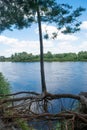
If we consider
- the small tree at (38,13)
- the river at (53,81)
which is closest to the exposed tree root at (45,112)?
the small tree at (38,13)

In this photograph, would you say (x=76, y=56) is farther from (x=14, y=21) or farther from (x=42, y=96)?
(x=42, y=96)

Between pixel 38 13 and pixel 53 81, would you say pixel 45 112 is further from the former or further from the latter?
pixel 53 81

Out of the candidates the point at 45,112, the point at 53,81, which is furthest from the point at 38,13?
the point at 53,81

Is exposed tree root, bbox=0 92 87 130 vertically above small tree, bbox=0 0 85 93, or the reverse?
small tree, bbox=0 0 85 93

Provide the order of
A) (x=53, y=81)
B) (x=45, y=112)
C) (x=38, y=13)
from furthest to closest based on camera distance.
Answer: (x=53, y=81) < (x=38, y=13) < (x=45, y=112)

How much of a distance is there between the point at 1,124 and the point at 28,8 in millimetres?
9746

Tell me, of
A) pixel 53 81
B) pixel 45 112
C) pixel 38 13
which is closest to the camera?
pixel 45 112

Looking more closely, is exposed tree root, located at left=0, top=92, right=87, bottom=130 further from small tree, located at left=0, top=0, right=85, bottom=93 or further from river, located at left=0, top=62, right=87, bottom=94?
river, located at left=0, top=62, right=87, bottom=94

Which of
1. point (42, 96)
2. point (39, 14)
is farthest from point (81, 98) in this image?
point (39, 14)

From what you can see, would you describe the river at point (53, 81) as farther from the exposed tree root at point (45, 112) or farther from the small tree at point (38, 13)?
the exposed tree root at point (45, 112)

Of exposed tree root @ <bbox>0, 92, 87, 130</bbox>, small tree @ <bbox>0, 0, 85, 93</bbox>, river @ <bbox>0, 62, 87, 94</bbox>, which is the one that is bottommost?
river @ <bbox>0, 62, 87, 94</bbox>

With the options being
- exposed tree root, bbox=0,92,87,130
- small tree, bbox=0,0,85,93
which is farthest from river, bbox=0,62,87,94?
exposed tree root, bbox=0,92,87,130

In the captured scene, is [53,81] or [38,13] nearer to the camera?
[38,13]

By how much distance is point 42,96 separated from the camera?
154 inches
